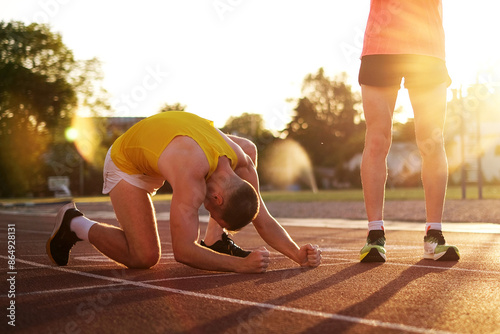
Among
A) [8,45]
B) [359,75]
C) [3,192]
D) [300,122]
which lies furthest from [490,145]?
[359,75]

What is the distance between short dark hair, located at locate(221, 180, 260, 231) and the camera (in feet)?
11.6

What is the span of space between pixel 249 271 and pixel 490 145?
63834mm

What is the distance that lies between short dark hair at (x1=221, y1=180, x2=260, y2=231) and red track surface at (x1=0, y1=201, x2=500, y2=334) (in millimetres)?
360

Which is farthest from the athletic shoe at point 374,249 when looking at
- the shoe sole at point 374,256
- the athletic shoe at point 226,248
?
the athletic shoe at point 226,248

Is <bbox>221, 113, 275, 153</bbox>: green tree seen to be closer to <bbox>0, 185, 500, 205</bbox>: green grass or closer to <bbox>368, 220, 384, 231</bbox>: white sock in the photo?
<bbox>0, 185, 500, 205</bbox>: green grass

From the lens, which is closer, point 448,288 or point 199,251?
point 448,288

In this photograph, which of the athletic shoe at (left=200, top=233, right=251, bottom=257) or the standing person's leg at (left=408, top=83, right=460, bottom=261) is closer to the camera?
the athletic shoe at (left=200, top=233, right=251, bottom=257)

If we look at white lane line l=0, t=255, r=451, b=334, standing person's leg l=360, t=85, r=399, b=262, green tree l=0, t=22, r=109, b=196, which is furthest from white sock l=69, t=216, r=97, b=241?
green tree l=0, t=22, r=109, b=196

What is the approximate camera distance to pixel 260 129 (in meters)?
86.4

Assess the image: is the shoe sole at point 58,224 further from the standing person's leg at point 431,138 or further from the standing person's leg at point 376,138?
the standing person's leg at point 431,138

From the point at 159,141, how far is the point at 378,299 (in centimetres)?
165

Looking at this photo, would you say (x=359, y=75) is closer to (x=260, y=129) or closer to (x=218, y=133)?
(x=218, y=133)

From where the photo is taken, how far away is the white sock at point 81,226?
15.0 feet

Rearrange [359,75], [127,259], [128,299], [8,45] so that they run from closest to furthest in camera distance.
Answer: [128,299] < [127,259] < [359,75] < [8,45]
